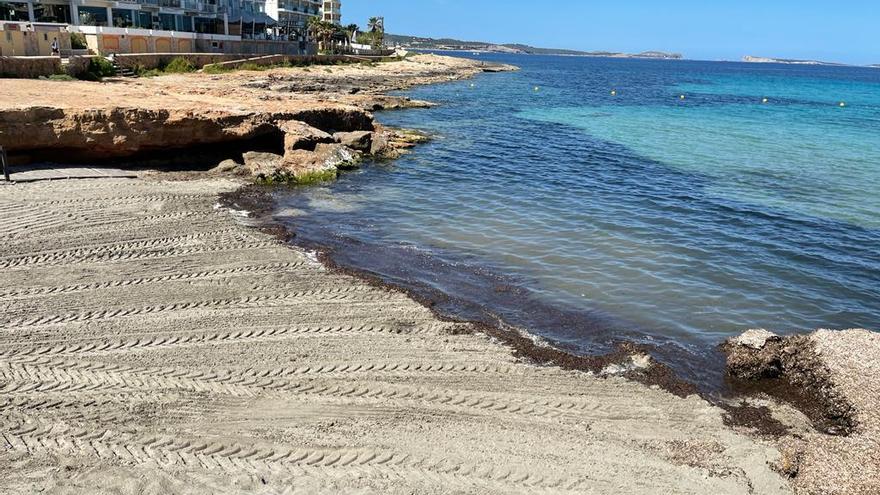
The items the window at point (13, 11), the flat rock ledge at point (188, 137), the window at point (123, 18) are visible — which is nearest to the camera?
the flat rock ledge at point (188, 137)

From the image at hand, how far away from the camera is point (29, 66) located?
30.8 meters

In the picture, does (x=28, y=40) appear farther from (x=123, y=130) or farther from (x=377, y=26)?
(x=377, y=26)

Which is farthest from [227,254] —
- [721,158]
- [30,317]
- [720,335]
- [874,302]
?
[721,158]

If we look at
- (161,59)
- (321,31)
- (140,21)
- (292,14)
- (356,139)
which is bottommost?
(356,139)

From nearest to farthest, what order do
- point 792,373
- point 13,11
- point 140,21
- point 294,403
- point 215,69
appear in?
1. point 294,403
2. point 792,373
3. point 13,11
4. point 215,69
5. point 140,21

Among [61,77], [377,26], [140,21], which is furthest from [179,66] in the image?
[377,26]

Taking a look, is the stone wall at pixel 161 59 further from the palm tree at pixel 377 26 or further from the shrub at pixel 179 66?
the palm tree at pixel 377 26

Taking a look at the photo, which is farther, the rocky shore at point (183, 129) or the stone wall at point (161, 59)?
Answer: the stone wall at point (161, 59)

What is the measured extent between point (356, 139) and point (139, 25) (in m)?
42.4

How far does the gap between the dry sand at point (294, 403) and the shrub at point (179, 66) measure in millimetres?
39977

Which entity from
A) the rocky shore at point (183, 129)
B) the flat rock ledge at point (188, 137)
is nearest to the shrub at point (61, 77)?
the rocky shore at point (183, 129)

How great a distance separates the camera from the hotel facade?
127 ft

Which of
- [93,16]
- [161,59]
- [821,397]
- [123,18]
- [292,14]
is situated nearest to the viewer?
[821,397]

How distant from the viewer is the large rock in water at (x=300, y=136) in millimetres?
21812
